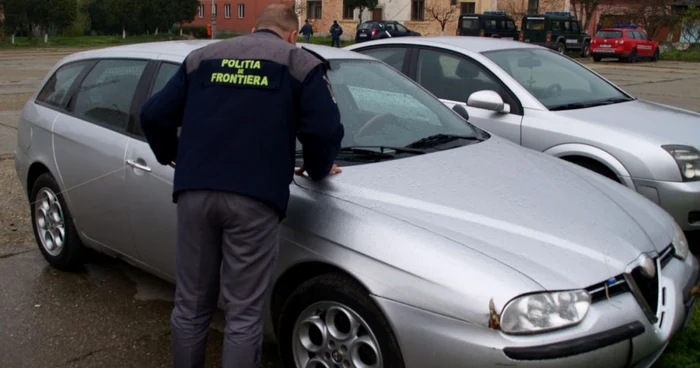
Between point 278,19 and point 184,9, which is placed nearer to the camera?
point 278,19

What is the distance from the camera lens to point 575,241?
114 inches

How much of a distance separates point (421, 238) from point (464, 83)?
12.0 feet

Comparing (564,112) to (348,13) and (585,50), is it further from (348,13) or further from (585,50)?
(348,13)

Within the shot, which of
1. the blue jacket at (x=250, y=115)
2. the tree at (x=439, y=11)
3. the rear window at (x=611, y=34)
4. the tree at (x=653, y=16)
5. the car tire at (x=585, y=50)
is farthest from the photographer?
the tree at (x=439, y=11)

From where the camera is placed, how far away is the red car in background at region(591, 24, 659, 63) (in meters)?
32.4

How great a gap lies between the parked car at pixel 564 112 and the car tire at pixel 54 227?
2.53m

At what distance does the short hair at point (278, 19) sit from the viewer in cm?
291

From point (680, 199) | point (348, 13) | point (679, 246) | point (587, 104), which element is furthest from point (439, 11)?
point (679, 246)

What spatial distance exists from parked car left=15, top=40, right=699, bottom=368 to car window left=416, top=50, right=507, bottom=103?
178cm

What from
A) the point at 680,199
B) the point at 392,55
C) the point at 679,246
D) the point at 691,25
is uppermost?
the point at 691,25

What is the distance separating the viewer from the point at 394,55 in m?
6.76

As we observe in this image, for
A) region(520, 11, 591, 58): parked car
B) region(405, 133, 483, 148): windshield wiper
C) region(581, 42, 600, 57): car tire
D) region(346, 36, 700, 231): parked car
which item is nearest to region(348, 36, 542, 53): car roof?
region(346, 36, 700, 231): parked car

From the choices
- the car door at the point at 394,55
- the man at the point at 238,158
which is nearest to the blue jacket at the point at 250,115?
the man at the point at 238,158

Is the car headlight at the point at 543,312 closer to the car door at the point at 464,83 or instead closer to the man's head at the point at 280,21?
the man's head at the point at 280,21
